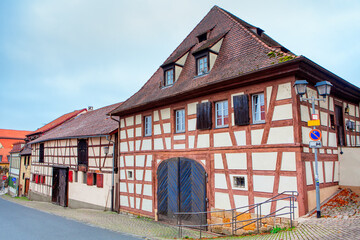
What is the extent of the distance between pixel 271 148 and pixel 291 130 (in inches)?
34.2

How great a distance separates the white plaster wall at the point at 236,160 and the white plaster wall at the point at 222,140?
0.40 meters

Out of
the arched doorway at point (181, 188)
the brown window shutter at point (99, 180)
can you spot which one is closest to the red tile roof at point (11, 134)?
the brown window shutter at point (99, 180)

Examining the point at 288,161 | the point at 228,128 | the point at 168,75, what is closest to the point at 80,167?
the point at 168,75

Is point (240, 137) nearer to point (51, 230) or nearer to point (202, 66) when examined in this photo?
point (202, 66)

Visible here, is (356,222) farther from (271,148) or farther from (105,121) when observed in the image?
(105,121)

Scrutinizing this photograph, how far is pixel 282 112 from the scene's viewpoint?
9.48 meters

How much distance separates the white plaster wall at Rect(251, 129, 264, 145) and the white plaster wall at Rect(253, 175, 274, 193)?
3.70 ft

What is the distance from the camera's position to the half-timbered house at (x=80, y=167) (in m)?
17.9

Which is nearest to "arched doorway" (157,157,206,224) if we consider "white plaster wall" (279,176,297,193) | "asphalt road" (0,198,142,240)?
"asphalt road" (0,198,142,240)

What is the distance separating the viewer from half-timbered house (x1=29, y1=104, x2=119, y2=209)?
17891 mm

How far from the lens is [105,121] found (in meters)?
21.4

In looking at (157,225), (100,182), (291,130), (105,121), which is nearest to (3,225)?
(100,182)

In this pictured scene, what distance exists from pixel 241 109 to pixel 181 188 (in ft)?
14.9

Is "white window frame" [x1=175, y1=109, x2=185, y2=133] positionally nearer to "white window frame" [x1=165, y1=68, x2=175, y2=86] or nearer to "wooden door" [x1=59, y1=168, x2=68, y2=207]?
"white window frame" [x1=165, y1=68, x2=175, y2=86]
